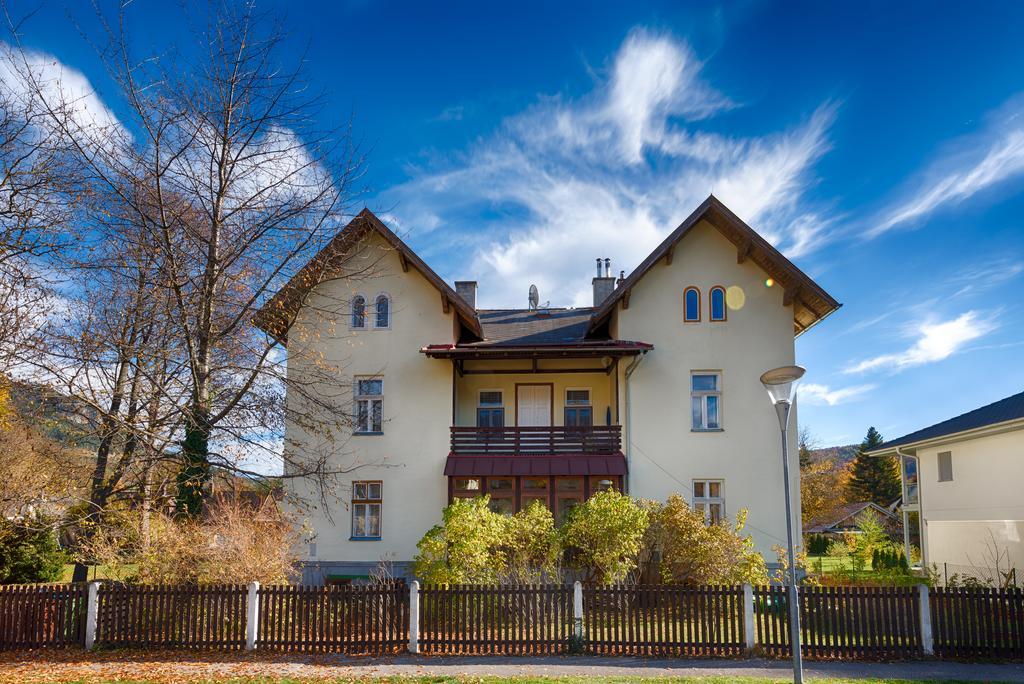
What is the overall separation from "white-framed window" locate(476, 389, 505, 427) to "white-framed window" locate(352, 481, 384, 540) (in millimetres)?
3792

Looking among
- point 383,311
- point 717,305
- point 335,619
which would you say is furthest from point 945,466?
point 335,619

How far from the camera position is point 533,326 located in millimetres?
24719

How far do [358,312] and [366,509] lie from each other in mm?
5775

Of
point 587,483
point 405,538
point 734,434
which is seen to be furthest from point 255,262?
point 734,434

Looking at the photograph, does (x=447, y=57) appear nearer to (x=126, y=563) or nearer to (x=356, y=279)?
(x=356, y=279)

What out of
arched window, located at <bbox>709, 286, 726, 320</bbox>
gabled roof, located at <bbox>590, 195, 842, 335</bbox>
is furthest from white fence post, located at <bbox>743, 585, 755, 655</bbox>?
arched window, located at <bbox>709, 286, 726, 320</bbox>

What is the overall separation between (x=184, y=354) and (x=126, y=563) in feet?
15.1

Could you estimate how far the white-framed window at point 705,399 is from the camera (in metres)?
21.3

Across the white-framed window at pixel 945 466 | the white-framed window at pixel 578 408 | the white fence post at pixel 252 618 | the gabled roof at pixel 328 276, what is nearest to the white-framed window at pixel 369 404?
the gabled roof at pixel 328 276

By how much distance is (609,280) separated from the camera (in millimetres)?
27078

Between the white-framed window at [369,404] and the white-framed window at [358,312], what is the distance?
1.62m

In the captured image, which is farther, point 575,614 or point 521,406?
point 521,406

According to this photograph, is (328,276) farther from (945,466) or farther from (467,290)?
(945,466)

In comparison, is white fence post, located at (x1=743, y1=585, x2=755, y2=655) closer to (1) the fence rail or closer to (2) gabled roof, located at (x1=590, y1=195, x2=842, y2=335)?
(1) the fence rail
